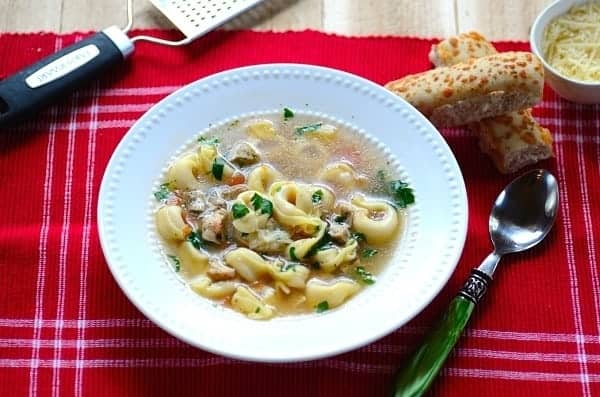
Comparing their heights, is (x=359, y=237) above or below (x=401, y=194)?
below

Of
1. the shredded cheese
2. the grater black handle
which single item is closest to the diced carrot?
A: the grater black handle

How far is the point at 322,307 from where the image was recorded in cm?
185

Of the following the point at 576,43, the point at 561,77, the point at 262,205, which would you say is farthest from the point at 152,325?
the point at 576,43

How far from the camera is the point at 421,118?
2084mm

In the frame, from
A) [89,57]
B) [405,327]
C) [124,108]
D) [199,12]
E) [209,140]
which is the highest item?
[199,12]

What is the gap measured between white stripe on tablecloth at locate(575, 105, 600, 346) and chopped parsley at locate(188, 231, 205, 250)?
3.18 feet

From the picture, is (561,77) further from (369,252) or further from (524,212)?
(369,252)

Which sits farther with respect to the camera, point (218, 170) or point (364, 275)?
point (218, 170)

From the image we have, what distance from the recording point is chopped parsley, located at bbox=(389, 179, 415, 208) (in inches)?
79.6

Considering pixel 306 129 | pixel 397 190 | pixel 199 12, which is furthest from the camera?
pixel 199 12

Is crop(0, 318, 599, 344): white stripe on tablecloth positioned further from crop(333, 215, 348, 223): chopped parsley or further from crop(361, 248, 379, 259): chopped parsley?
crop(333, 215, 348, 223): chopped parsley

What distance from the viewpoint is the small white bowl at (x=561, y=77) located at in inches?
89.0

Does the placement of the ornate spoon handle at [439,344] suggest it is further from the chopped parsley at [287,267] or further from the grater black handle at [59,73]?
the grater black handle at [59,73]

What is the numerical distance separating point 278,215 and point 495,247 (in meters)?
0.56
